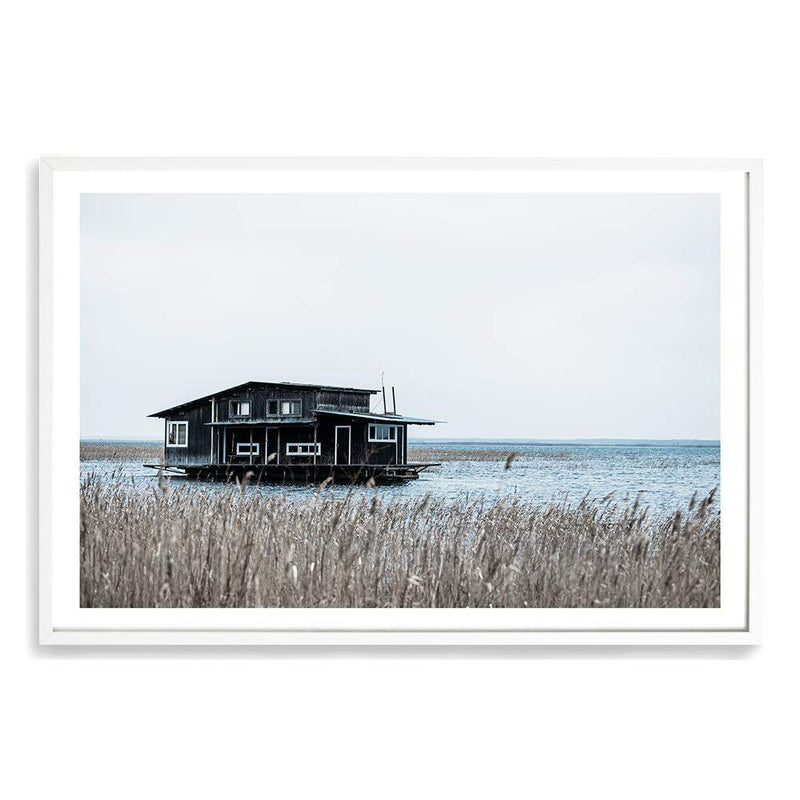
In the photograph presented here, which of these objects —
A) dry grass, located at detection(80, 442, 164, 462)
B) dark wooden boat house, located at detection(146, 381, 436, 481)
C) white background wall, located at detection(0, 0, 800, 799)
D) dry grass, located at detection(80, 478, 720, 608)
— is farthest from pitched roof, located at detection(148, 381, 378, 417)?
white background wall, located at detection(0, 0, 800, 799)

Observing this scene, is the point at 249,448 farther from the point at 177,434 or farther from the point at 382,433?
the point at 382,433

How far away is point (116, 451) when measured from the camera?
2.53 meters

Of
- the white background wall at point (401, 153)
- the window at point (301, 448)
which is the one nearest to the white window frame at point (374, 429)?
the window at point (301, 448)

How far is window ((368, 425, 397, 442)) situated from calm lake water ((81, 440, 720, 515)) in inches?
2.3

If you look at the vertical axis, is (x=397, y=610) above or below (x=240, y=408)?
below

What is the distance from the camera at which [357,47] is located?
252 centimetres

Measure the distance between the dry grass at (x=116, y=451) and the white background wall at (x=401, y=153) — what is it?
0.55 ft

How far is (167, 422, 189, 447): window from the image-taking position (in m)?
2.54

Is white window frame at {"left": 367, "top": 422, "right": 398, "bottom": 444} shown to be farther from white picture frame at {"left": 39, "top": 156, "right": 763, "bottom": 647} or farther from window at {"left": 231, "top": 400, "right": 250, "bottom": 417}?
white picture frame at {"left": 39, "top": 156, "right": 763, "bottom": 647}

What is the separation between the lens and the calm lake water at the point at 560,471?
99.6 inches

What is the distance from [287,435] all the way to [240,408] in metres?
0.16

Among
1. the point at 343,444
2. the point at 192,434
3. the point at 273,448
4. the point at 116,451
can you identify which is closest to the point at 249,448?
the point at 273,448
